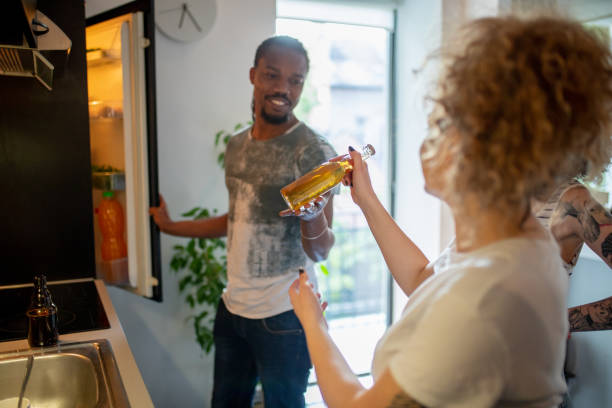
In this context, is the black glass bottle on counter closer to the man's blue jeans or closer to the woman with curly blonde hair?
the man's blue jeans

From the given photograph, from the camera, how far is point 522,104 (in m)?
0.54

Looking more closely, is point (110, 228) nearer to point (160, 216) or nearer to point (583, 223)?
point (160, 216)

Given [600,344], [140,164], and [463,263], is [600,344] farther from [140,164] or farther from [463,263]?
[140,164]

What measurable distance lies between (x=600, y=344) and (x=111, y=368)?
1.61 m

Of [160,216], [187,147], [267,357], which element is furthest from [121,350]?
[187,147]

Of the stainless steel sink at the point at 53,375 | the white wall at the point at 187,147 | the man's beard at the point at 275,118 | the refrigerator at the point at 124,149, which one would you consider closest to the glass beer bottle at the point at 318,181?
the man's beard at the point at 275,118

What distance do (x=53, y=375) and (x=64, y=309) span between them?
1.10ft

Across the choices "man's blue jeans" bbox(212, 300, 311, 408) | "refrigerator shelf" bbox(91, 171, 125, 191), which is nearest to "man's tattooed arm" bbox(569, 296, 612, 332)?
"man's blue jeans" bbox(212, 300, 311, 408)

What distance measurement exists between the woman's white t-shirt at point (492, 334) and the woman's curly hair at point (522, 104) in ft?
0.27

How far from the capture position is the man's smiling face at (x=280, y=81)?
1.53m

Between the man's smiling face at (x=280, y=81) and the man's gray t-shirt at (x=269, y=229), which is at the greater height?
the man's smiling face at (x=280, y=81)

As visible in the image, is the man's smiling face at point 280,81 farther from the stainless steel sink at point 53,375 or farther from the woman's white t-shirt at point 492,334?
the woman's white t-shirt at point 492,334

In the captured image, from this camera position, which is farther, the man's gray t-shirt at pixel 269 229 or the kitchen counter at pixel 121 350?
the man's gray t-shirt at pixel 269 229

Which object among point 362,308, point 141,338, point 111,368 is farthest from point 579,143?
point 362,308
